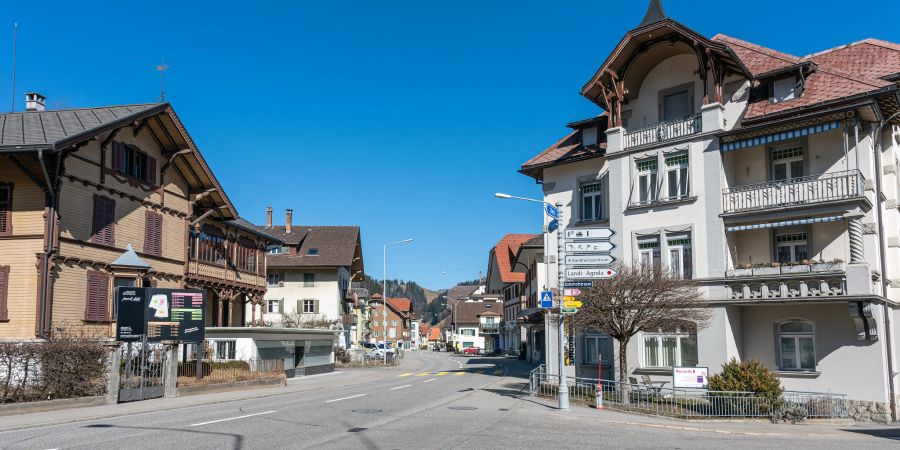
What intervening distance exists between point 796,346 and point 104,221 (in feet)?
88.9

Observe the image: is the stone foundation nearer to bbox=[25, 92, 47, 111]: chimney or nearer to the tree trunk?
the tree trunk

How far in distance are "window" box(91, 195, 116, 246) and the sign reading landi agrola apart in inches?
236

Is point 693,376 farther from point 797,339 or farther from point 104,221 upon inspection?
point 104,221

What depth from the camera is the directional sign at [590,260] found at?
2248 centimetres

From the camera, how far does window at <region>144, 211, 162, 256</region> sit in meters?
33.7

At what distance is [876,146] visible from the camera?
81.1 ft

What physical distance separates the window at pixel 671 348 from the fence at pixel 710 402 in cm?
200

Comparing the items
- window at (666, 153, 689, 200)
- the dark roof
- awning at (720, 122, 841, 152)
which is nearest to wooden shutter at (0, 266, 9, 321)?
window at (666, 153, 689, 200)

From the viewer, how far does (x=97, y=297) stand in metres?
29.6

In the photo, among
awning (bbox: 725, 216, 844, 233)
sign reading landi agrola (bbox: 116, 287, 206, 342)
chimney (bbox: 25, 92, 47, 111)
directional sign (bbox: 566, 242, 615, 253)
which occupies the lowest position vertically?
sign reading landi agrola (bbox: 116, 287, 206, 342)

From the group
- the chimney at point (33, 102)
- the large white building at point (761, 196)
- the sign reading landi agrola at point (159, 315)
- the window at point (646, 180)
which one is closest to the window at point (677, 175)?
the large white building at point (761, 196)

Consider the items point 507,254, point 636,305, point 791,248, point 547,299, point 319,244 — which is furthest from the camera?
point 507,254

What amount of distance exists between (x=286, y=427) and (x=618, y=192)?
18.1 metres

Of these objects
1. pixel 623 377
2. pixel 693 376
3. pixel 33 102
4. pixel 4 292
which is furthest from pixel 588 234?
pixel 33 102
